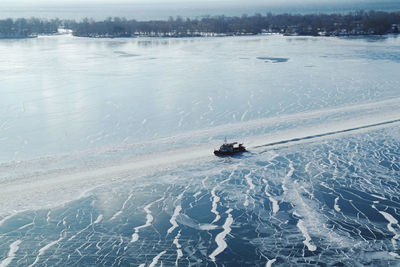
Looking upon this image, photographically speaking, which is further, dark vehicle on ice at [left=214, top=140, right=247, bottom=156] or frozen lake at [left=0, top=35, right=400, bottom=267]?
dark vehicle on ice at [left=214, top=140, right=247, bottom=156]

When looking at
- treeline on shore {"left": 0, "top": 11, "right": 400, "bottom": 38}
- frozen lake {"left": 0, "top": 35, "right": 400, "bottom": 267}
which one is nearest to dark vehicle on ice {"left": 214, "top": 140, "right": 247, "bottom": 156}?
frozen lake {"left": 0, "top": 35, "right": 400, "bottom": 267}

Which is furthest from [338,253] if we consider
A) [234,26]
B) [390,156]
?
[234,26]

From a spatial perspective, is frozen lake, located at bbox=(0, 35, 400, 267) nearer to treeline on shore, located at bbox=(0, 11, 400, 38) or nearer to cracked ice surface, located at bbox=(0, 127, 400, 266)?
cracked ice surface, located at bbox=(0, 127, 400, 266)

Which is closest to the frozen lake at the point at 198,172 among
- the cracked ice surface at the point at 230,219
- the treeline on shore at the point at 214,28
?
the cracked ice surface at the point at 230,219

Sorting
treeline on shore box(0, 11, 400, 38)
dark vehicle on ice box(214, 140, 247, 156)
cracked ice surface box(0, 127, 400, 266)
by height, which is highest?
treeline on shore box(0, 11, 400, 38)

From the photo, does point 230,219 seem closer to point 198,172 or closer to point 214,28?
point 198,172

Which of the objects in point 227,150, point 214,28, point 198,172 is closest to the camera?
point 198,172

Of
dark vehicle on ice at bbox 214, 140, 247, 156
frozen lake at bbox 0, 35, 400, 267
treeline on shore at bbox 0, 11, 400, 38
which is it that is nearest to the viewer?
frozen lake at bbox 0, 35, 400, 267

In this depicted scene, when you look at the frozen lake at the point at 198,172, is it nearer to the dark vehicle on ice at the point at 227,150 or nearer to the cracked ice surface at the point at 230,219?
the cracked ice surface at the point at 230,219

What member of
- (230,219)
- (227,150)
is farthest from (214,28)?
(230,219)
